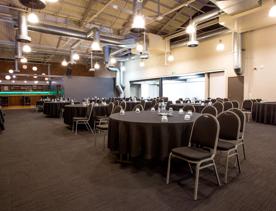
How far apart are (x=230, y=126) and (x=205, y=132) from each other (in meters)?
0.54

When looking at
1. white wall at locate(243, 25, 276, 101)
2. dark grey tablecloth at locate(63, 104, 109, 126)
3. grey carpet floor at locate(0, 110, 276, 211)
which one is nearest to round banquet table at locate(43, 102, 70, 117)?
dark grey tablecloth at locate(63, 104, 109, 126)

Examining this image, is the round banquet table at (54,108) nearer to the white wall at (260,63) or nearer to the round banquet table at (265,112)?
the round banquet table at (265,112)

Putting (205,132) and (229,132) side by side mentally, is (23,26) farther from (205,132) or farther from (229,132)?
(229,132)

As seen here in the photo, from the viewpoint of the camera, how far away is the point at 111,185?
8.33 ft

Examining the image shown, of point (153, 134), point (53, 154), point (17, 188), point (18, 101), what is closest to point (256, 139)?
point (153, 134)

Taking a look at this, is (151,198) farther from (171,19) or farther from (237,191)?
(171,19)

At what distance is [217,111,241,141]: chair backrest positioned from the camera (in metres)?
2.70

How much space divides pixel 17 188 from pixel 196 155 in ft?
7.58

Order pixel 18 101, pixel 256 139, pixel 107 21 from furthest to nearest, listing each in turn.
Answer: pixel 18 101 < pixel 107 21 < pixel 256 139

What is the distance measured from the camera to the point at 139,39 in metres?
9.89

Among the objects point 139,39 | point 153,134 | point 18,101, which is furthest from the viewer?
point 18,101

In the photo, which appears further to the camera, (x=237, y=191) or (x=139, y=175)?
(x=139, y=175)

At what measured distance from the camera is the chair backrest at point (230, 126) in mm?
2699

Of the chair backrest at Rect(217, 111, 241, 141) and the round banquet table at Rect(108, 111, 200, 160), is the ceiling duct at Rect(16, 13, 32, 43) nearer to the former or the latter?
the round banquet table at Rect(108, 111, 200, 160)
